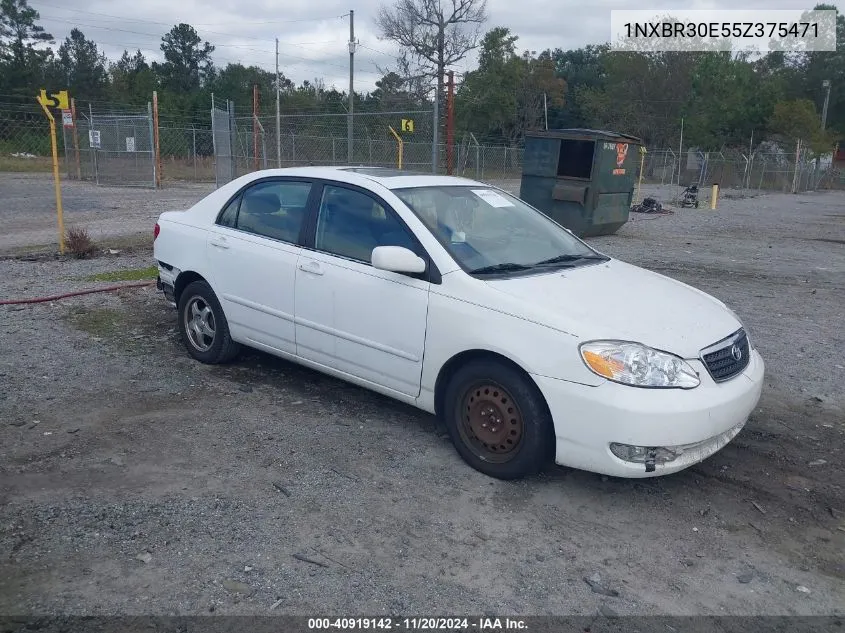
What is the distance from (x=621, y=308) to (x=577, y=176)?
10.6 meters

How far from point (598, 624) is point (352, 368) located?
2.31 meters

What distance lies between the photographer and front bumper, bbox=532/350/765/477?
3.63m

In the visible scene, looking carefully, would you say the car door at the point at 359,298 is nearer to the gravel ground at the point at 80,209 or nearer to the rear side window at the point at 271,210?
the rear side window at the point at 271,210

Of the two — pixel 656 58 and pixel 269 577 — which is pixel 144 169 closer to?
pixel 269 577

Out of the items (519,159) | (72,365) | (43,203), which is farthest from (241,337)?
(519,159)

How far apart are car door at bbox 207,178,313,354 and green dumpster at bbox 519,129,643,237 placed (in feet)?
30.7

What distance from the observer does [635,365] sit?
3.71 metres

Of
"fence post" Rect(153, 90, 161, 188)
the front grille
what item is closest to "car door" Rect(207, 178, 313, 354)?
the front grille

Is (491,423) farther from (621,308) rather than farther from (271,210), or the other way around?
(271,210)

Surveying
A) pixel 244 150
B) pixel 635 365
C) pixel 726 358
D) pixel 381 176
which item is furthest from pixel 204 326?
pixel 244 150

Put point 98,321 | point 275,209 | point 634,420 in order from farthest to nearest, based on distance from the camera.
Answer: point 98,321 < point 275,209 < point 634,420

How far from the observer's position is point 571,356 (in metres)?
3.73

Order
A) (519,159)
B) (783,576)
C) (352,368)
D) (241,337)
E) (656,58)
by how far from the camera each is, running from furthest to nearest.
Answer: (656,58) → (519,159) → (241,337) → (352,368) → (783,576)

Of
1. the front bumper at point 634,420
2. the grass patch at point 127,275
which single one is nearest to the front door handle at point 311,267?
the front bumper at point 634,420
